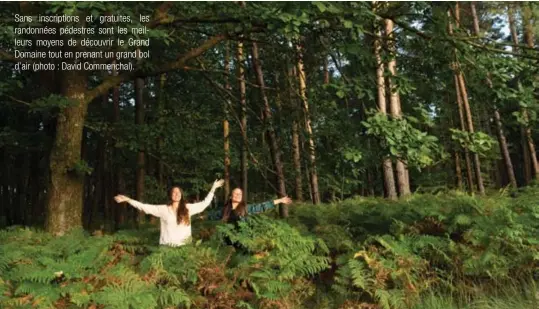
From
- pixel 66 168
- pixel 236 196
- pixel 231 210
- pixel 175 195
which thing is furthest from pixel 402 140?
pixel 66 168

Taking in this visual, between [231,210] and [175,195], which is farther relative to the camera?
[231,210]

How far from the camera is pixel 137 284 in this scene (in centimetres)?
530

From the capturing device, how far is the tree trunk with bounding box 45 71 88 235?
8.12 m

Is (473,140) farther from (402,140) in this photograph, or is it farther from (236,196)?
(236,196)

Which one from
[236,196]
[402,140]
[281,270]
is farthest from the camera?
[236,196]

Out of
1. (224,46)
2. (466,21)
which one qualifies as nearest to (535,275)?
(224,46)

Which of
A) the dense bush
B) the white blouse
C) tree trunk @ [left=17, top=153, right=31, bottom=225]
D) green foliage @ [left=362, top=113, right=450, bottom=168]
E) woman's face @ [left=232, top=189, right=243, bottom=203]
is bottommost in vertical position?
the dense bush

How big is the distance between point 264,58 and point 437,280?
24.7 feet

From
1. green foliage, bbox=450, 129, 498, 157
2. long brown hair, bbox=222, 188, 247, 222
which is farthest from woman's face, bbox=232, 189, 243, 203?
green foliage, bbox=450, 129, 498, 157

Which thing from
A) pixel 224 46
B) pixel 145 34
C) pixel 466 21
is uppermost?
pixel 466 21

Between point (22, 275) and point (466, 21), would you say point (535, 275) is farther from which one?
point (466, 21)

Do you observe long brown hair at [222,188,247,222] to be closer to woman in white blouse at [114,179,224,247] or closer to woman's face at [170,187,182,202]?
woman in white blouse at [114,179,224,247]

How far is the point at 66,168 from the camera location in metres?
8.13

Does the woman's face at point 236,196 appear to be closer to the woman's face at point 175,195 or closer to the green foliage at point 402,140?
the woman's face at point 175,195
